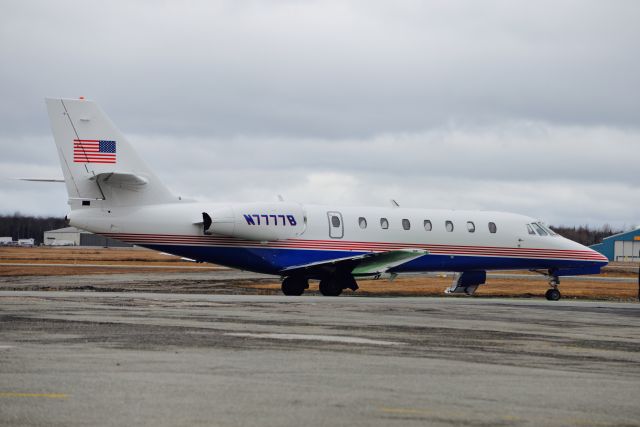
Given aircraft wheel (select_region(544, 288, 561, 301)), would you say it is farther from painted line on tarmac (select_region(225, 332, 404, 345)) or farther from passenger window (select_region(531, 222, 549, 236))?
painted line on tarmac (select_region(225, 332, 404, 345))

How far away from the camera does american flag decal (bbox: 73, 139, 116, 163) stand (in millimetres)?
33656

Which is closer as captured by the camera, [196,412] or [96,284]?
[196,412]

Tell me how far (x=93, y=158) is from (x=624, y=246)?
4790 inches

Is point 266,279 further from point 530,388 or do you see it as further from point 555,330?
point 530,388

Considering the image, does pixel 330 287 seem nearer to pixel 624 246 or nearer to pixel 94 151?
pixel 94 151

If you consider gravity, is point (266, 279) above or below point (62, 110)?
below

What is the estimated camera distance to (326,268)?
37.2 meters

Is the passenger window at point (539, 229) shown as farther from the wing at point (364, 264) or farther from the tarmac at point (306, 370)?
the tarmac at point (306, 370)

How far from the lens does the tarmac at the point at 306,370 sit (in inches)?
372

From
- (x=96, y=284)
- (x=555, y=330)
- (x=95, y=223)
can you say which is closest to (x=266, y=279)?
(x=96, y=284)

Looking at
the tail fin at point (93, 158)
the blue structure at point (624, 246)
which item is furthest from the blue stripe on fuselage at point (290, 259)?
the blue structure at point (624, 246)

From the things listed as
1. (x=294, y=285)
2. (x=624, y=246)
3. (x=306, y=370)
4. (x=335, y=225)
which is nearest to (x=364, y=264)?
(x=335, y=225)

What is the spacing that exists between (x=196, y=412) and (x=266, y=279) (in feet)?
142

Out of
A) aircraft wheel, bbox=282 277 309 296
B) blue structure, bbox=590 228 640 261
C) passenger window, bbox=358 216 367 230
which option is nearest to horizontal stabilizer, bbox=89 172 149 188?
aircraft wheel, bbox=282 277 309 296
